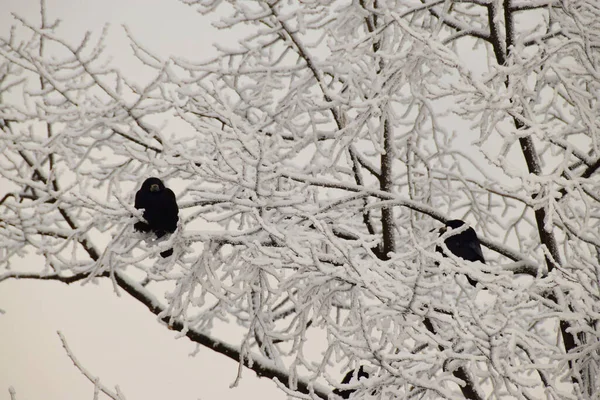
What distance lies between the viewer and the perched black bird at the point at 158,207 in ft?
13.0

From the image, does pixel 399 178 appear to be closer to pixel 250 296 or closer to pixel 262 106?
pixel 262 106

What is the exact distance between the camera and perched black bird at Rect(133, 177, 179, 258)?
13.0 ft

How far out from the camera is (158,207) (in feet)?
13.0

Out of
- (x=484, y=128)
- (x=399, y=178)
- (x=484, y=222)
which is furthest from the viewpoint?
(x=399, y=178)

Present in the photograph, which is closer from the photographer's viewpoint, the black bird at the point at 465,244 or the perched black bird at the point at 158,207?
the perched black bird at the point at 158,207

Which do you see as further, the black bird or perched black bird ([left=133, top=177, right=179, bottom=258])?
the black bird

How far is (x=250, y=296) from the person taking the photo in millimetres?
4867

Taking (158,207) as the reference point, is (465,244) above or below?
below

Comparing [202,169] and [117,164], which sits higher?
[117,164]

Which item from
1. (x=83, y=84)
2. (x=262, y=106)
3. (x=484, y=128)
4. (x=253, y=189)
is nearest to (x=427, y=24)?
(x=262, y=106)

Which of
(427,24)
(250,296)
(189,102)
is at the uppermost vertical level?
(427,24)

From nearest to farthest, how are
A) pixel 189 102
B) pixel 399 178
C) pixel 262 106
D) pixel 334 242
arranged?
pixel 334 242 < pixel 189 102 < pixel 262 106 < pixel 399 178

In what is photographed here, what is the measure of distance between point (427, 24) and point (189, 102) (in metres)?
2.34

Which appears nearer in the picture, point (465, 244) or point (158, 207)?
point (158, 207)
